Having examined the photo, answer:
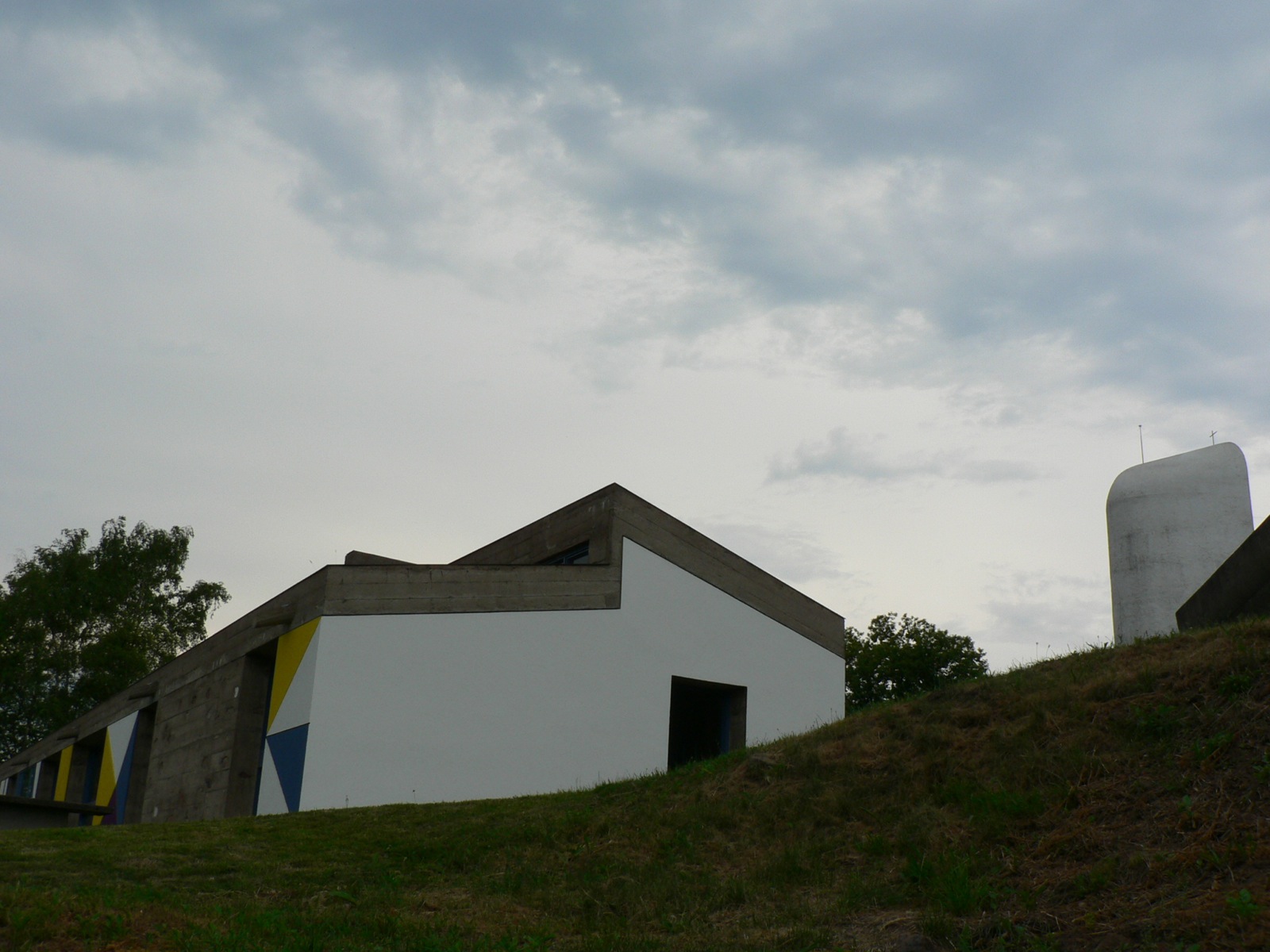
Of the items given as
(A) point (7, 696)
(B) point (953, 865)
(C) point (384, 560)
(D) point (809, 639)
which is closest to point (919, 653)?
(D) point (809, 639)

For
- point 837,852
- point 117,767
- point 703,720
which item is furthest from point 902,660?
point 837,852

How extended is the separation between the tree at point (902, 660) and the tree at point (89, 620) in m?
30.4

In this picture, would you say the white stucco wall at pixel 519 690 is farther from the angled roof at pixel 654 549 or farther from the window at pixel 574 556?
the window at pixel 574 556

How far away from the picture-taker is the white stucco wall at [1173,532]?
57.3ft

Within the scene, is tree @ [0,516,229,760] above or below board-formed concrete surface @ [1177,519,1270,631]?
above

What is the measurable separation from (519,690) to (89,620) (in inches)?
1323

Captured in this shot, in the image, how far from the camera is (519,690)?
22500 mm

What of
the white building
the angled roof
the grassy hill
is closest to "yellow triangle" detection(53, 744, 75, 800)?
the white building

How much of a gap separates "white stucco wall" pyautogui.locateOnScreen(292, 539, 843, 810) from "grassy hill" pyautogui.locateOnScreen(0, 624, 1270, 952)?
300 inches

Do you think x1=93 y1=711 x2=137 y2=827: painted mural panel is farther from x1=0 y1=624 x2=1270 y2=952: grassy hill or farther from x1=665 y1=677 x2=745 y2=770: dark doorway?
x1=0 y1=624 x2=1270 y2=952: grassy hill

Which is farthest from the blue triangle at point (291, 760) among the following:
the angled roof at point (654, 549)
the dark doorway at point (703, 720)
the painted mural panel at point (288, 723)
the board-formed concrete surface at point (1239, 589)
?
the board-formed concrete surface at point (1239, 589)

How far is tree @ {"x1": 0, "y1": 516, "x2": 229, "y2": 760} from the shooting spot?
153 feet

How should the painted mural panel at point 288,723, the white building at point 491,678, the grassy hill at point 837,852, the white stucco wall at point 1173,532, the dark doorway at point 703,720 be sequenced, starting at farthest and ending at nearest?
the dark doorway at point 703,720 → the white building at point 491,678 → the painted mural panel at point 288,723 → the white stucco wall at point 1173,532 → the grassy hill at point 837,852

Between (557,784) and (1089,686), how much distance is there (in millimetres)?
13981
